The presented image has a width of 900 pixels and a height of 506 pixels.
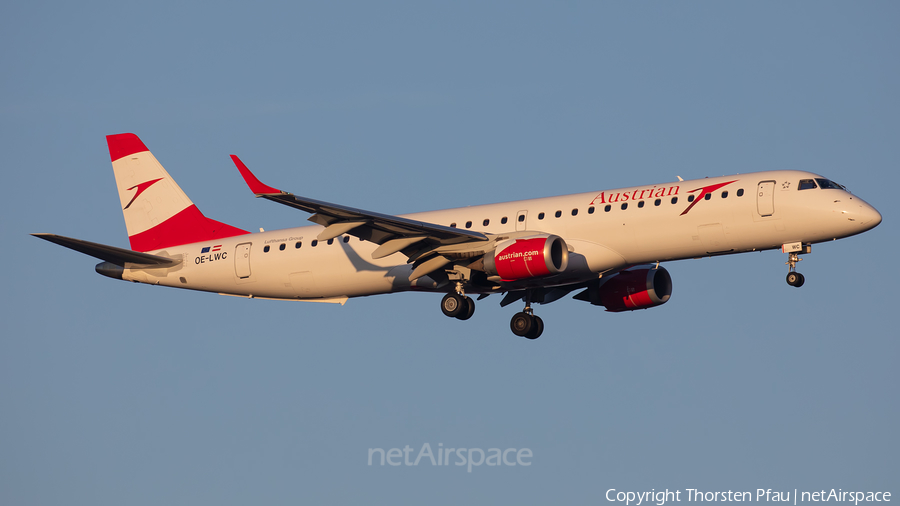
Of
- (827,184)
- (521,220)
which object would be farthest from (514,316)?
(827,184)

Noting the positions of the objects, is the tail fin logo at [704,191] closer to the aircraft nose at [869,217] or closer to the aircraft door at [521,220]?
the aircraft nose at [869,217]

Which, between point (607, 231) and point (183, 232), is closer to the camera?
point (607, 231)

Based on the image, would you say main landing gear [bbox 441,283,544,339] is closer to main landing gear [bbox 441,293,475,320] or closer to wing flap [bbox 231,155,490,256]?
main landing gear [bbox 441,293,475,320]

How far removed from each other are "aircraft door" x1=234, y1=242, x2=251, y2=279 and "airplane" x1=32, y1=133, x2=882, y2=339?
44 millimetres

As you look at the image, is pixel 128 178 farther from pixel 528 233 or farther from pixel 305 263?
pixel 528 233

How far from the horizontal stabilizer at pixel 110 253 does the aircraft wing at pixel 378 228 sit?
29.6ft

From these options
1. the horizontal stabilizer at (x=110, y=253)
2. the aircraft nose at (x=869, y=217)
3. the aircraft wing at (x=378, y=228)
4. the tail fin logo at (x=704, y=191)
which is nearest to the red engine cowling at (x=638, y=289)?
the tail fin logo at (x=704, y=191)

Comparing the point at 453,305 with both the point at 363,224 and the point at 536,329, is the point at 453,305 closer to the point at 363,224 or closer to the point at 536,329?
the point at 536,329

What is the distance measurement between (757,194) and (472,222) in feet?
36.6

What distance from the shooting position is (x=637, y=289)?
47.3m

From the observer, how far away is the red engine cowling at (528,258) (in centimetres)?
4075

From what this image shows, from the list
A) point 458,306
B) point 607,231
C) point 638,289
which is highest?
point 638,289

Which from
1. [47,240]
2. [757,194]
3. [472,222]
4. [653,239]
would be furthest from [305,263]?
[757,194]

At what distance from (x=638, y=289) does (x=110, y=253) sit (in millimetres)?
22361
